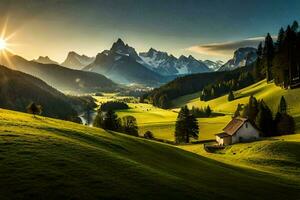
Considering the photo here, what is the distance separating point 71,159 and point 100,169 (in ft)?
7.75

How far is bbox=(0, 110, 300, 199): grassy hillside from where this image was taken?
2073 cm

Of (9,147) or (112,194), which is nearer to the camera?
(112,194)

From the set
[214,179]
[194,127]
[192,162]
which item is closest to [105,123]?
[194,127]

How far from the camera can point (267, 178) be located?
4266cm

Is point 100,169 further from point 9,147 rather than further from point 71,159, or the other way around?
point 9,147

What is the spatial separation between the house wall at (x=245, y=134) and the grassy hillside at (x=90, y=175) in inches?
1986

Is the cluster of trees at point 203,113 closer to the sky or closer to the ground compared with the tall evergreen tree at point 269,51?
closer to the ground

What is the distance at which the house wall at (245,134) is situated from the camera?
88750mm

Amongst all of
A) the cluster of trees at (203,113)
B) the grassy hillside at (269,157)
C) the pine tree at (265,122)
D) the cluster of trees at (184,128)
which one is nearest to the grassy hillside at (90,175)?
the grassy hillside at (269,157)

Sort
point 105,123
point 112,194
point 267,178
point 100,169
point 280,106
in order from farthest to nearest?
point 280,106 < point 105,123 < point 267,178 < point 100,169 < point 112,194

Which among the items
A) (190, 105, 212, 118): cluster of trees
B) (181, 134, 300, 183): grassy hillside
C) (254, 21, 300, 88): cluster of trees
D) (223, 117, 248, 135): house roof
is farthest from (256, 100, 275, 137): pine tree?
(190, 105, 212, 118): cluster of trees

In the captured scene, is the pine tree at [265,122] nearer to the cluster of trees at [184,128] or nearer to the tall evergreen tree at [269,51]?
the cluster of trees at [184,128]

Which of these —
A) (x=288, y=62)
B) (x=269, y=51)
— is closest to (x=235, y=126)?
(x=288, y=62)

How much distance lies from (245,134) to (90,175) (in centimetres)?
7197
